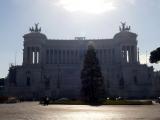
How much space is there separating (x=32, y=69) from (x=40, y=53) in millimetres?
11997

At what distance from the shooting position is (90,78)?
73.0m

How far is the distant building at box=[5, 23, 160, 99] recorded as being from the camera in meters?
109

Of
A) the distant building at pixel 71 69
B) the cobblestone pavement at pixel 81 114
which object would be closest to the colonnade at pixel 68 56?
the distant building at pixel 71 69

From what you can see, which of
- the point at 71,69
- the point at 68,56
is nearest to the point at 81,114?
the point at 71,69

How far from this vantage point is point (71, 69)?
132375mm

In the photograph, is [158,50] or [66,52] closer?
[158,50]

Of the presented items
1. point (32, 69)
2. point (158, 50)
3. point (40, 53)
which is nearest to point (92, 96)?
point (158, 50)

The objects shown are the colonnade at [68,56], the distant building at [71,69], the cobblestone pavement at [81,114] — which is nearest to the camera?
the cobblestone pavement at [81,114]

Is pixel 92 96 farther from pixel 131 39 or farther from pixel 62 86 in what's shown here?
pixel 131 39

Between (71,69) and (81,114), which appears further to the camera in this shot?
(71,69)

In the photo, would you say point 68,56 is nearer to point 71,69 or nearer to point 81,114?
point 71,69

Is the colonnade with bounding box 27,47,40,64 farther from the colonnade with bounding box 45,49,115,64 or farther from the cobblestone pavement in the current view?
the cobblestone pavement

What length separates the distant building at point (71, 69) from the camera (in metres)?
109

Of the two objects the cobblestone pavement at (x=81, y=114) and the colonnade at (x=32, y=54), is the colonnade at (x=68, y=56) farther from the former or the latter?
the cobblestone pavement at (x=81, y=114)
